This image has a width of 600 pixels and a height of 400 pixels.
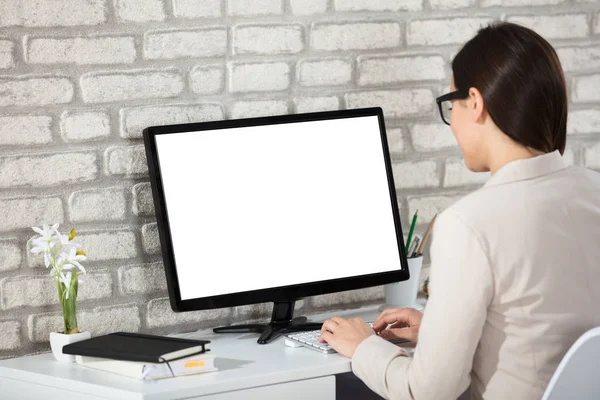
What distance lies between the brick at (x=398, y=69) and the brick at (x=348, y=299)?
55 centimetres

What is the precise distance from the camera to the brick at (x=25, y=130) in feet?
5.95

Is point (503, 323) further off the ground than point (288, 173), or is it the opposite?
point (288, 173)

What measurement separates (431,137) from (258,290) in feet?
2.33

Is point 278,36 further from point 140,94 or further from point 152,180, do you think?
point 152,180

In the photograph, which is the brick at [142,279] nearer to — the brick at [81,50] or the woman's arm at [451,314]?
the brick at [81,50]

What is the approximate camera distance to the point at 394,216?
2055 mm

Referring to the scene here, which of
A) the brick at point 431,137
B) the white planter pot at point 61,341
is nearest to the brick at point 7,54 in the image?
the white planter pot at point 61,341

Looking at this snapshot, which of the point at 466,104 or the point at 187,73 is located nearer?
the point at 466,104

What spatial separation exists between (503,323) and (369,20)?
1045 mm

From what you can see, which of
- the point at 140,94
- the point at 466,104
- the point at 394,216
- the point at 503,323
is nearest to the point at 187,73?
the point at 140,94

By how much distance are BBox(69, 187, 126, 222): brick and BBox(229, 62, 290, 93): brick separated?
382 mm

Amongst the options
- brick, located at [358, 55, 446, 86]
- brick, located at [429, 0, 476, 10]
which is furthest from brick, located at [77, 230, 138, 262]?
brick, located at [429, 0, 476, 10]

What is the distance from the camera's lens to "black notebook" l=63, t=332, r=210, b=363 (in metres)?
1.56

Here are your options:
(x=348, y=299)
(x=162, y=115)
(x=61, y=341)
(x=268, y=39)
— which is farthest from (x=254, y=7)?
(x=61, y=341)
